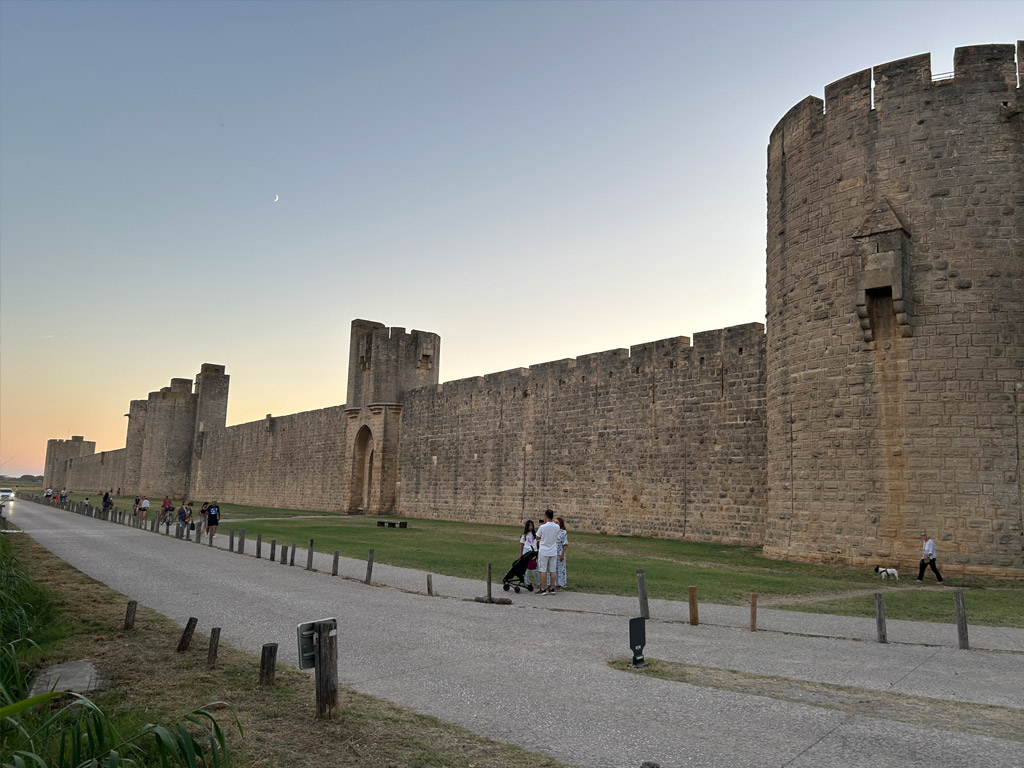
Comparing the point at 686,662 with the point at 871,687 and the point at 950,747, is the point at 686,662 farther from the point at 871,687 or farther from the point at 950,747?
the point at 950,747

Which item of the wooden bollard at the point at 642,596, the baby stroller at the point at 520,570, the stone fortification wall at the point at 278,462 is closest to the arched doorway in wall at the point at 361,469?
the stone fortification wall at the point at 278,462

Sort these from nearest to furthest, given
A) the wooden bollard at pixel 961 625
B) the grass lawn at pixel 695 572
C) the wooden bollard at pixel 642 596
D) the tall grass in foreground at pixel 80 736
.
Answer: the tall grass in foreground at pixel 80 736 < the wooden bollard at pixel 961 625 < the wooden bollard at pixel 642 596 < the grass lawn at pixel 695 572

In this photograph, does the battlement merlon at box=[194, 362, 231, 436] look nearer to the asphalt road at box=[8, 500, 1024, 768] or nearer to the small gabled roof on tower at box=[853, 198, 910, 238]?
the asphalt road at box=[8, 500, 1024, 768]

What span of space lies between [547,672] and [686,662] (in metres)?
1.41

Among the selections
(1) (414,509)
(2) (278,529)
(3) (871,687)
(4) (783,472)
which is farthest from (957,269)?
(1) (414,509)

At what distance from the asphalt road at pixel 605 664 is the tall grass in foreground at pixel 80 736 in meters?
1.66

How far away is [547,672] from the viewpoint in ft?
21.1

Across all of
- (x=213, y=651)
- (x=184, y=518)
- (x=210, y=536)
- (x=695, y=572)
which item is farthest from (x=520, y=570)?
(x=184, y=518)

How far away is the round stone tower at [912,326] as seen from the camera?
13.2 meters

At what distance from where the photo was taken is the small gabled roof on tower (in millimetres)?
14094

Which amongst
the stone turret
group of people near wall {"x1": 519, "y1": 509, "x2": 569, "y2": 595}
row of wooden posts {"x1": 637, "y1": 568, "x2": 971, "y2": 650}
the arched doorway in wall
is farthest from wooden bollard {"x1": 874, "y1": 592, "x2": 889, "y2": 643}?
the arched doorway in wall

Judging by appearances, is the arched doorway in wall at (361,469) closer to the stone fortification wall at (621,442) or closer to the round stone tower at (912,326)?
the stone fortification wall at (621,442)

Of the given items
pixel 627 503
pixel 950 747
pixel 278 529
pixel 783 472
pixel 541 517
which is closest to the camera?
pixel 950 747

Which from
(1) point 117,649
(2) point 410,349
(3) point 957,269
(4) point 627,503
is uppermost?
(2) point 410,349
